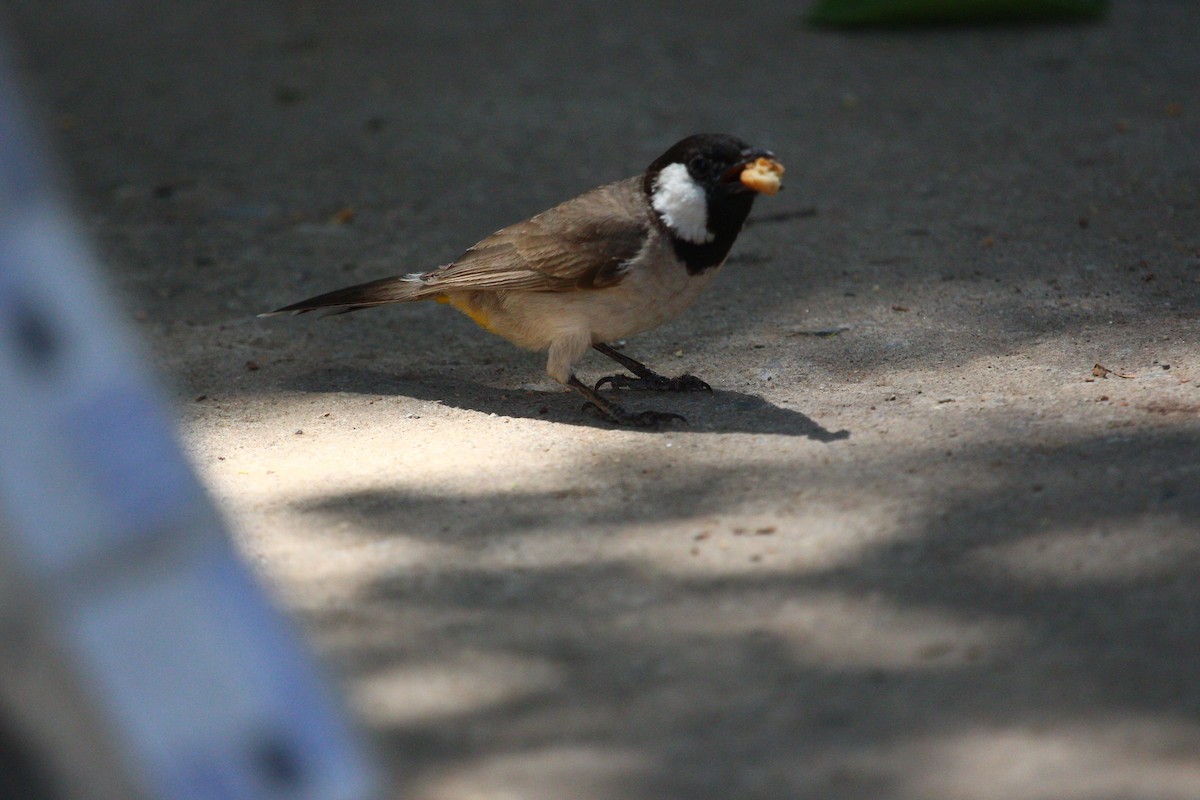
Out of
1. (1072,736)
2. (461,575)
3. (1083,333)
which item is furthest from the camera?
(1083,333)

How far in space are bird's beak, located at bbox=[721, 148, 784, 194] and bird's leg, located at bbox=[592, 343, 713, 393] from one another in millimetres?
705

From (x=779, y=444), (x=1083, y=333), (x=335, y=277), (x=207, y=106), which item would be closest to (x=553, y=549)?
(x=779, y=444)

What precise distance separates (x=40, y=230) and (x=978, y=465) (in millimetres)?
2559

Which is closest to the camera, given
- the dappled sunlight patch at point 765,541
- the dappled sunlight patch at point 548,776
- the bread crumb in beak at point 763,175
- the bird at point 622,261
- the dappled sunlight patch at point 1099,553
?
the dappled sunlight patch at point 548,776

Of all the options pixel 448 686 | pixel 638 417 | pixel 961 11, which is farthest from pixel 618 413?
pixel 961 11

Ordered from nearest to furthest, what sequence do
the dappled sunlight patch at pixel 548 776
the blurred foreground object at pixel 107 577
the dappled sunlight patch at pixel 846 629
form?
the blurred foreground object at pixel 107 577, the dappled sunlight patch at pixel 548 776, the dappled sunlight patch at pixel 846 629

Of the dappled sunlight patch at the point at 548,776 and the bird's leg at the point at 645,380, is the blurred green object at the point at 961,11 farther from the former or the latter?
the dappled sunlight patch at the point at 548,776

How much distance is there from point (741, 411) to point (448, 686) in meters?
1.79

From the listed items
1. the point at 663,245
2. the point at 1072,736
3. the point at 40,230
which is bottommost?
the point at 1072,736

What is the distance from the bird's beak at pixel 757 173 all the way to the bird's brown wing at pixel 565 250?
0.33 meters

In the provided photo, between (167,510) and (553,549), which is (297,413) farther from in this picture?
(167,510)

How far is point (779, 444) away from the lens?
154 inches

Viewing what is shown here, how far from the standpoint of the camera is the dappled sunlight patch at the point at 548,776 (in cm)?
238

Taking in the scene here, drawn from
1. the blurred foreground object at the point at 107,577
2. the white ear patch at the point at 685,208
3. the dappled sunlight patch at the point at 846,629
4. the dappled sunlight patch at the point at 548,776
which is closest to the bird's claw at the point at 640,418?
the white ear patch at the point at 685,208
